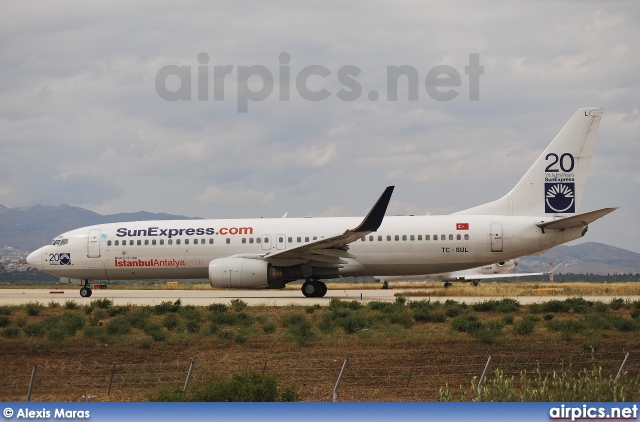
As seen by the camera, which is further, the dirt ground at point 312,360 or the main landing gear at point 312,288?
the main landing gear at point 312,288

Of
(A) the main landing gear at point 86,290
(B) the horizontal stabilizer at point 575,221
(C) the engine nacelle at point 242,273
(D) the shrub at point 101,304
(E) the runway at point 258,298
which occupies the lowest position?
(E) the runway at point 258,298

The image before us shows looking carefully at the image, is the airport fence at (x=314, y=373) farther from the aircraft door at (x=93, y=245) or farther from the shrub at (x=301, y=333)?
the aircraft door at (x=93, y=245)

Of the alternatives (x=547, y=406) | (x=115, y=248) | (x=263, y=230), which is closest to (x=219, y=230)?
(x=263, y=230)

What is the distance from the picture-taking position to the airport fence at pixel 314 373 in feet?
46.6

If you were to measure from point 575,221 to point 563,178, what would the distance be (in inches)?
109

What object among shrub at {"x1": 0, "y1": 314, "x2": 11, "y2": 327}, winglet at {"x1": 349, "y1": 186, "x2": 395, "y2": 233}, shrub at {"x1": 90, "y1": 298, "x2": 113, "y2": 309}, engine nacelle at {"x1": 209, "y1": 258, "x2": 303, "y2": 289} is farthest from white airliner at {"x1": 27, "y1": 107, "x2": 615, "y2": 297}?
shrub at {"x1": 0, "y1": 314, "x2": 11, "y2": 327}

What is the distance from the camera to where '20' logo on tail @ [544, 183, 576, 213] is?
3509cm

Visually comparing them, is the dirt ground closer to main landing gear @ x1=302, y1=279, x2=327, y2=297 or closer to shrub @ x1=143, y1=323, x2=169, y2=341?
shrub @ x1=143, y1=323, x2=169, y2=341

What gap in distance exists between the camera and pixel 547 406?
25.3 feet

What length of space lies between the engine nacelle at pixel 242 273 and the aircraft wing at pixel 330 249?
1.65 ft

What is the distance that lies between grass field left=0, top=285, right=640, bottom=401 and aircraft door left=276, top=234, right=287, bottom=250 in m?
6.96

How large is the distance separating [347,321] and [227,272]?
36.3 ft

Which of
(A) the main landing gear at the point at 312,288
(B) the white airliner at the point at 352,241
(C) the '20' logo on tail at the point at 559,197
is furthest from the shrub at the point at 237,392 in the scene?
(C) the '20' logo on tail at the point at 559,197

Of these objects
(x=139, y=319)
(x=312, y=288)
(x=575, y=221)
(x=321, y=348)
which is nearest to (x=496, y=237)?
(x=575, y=221)
